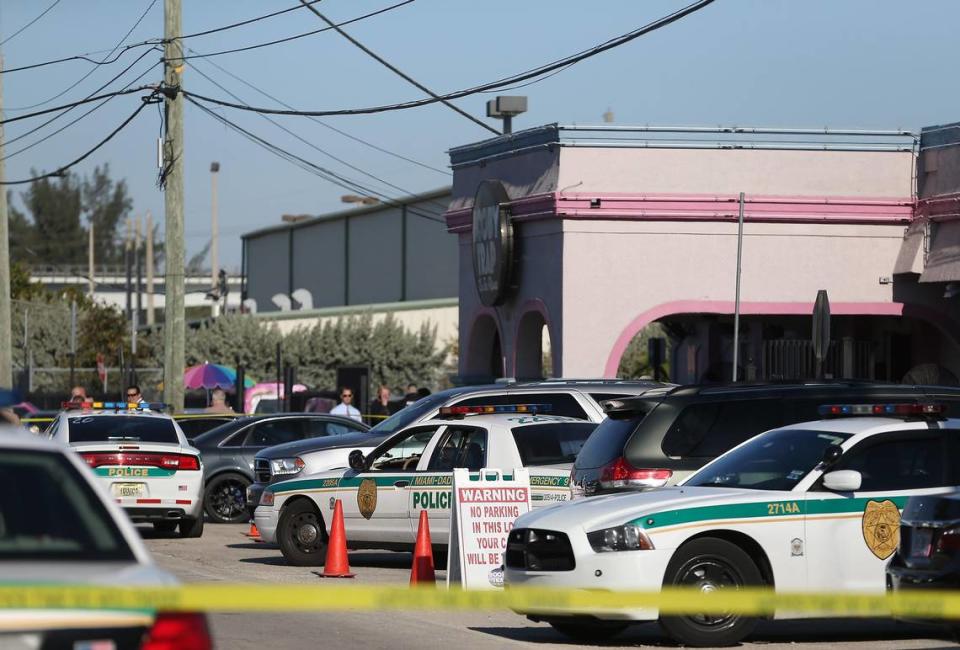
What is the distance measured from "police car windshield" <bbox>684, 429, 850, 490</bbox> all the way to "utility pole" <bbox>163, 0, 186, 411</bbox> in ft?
56.6

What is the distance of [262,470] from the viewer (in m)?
19.6

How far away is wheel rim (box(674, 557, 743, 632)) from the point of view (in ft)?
34.4

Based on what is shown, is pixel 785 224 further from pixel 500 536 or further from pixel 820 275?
pixel 500 536

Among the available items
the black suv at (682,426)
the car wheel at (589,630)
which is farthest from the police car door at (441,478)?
the car wheel at (589,630)

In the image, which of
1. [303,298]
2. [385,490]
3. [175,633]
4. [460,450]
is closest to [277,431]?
[385,490]

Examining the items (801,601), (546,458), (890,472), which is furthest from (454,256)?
(801,601)

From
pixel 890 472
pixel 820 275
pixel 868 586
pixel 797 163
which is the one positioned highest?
pixel 797 163

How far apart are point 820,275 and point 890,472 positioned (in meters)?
16.3

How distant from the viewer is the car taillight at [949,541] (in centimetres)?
922

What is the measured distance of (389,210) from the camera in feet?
212

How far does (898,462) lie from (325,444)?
928cm

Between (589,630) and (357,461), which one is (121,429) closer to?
(357,461)

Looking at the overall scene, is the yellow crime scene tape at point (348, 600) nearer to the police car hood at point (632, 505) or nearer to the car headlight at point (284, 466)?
the police car hood at point (632, 505)

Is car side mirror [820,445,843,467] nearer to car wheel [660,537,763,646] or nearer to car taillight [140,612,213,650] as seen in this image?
car wheel [660,537,763,646]
